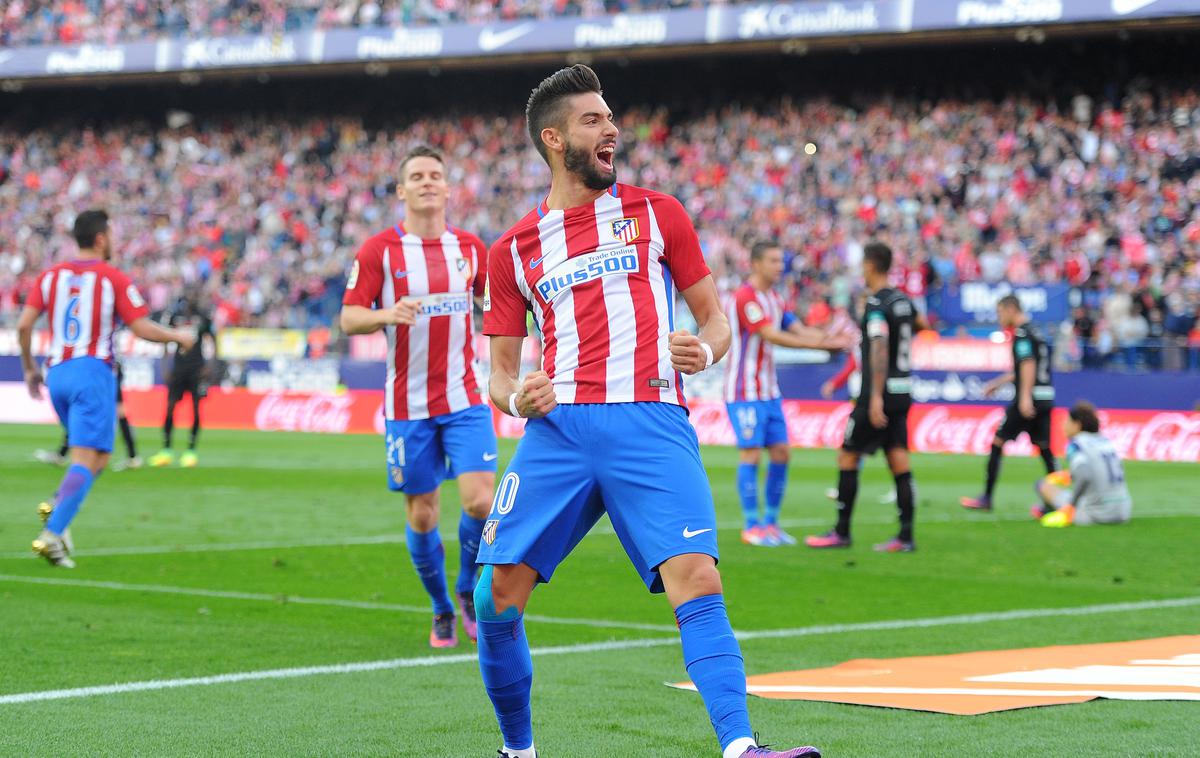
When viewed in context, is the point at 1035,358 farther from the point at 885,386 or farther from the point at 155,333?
the point at 155,333

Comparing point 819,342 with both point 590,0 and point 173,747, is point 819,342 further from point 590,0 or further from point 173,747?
point 590,0

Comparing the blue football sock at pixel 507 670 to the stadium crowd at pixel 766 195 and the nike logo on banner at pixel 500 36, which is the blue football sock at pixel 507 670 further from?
the nike logo on banner at pixel 500 36

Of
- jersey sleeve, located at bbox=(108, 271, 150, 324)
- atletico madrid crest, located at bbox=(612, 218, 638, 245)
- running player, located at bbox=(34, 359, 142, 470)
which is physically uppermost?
atletico madrid crest, located at bbox=(612, 218, 638, 245)

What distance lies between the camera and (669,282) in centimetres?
507

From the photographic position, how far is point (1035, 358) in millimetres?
16312

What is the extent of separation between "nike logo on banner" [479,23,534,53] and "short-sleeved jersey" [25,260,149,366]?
3020 cm

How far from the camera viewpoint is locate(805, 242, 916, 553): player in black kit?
12000mm

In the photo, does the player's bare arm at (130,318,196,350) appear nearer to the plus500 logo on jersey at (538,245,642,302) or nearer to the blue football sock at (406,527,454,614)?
the blue football sock at (406,527,454,614)

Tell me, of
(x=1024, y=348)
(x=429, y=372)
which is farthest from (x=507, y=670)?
(x=1024, y=348)

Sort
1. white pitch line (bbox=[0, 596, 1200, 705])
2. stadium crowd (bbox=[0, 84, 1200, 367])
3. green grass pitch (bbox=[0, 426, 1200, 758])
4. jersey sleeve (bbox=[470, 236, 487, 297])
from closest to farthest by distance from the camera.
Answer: green grass pitch (bbox=[0, 426, 1200, 758]) → white pitch line (bbox=[0, 596, 1200, 705]) → jersey sleeve (bbox=[470, 236, 487, 297]) → stadium crowd (bbox=[0, 84, 1200, 367])

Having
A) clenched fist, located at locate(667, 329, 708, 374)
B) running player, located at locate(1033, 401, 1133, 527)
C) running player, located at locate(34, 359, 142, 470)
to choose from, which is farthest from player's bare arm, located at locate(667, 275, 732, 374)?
running player, located at locate(34, 359, 142, 470)

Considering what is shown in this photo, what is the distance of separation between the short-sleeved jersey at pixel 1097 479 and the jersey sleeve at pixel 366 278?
319 inches

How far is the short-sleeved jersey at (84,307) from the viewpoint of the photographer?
10484 mm

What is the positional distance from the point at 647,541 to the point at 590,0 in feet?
118
